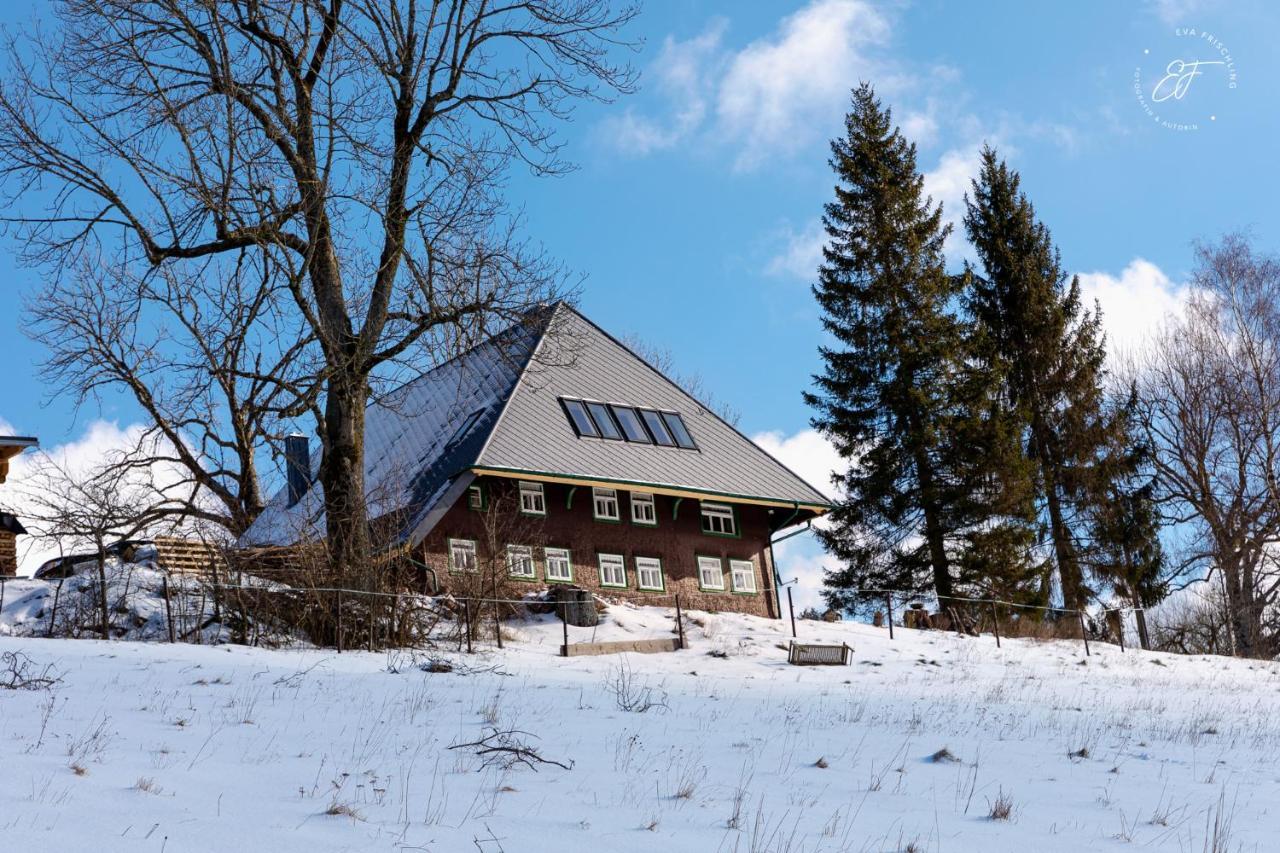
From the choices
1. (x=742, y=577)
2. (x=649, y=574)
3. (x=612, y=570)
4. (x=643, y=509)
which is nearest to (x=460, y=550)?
(x=612, y=570)

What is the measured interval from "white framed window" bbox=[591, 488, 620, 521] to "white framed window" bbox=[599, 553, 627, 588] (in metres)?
0.92

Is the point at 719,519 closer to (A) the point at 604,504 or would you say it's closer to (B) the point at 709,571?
(B) the point at 709,571

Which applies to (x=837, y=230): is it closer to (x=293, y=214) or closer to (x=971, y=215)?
(x=971, y=215)

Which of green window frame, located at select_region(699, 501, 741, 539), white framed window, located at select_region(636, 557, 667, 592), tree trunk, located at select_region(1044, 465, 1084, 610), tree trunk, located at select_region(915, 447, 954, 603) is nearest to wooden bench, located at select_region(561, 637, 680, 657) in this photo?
white framed window, located at select_region(636, 557, 667, 592)

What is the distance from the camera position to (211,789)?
8102 millimetres

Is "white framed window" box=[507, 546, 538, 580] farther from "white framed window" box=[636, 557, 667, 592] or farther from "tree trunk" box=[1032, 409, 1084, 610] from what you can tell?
"tree trunk" box=[1032, 409, 1084, 610]

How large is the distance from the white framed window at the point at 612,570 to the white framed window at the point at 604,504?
92cm

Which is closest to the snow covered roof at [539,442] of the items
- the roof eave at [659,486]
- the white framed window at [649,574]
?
the roof eave at [659,486]

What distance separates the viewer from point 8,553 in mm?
29953

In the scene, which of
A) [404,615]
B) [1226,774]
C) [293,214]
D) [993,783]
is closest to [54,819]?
[993,783]

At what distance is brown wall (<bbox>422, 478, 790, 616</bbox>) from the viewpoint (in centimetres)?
2739

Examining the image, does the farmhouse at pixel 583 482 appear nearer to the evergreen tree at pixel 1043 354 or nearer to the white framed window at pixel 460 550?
the white framed window at pixel 460 550

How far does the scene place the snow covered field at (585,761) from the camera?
7.48 metres

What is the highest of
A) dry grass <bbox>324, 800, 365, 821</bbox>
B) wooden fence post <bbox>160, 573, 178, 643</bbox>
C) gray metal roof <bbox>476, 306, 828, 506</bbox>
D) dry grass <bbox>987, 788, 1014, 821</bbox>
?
gray metal roof <bbox>476, 306, 828, 506</bbox>
